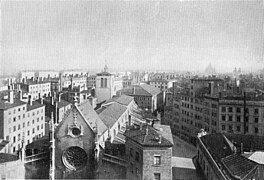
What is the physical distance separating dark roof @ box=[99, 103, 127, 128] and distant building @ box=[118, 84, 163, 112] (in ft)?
14.8

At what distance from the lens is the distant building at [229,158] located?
8443mm

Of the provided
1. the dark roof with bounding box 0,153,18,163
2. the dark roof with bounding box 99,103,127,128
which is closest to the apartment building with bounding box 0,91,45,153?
the dark roof with bounding box 0,153,18,163

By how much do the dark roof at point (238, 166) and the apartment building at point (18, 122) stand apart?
9.77 metres

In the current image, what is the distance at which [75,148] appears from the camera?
11.4m

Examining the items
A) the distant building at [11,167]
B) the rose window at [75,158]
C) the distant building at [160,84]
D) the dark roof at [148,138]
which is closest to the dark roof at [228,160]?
the dark roof at [148,138]

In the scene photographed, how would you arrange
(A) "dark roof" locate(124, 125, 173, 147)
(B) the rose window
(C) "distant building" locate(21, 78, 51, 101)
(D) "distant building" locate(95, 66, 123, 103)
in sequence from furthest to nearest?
(C) "distant building" locate(21, 78, 51, 101) → (D) "distant building" locate(95, 66, 123, 103) → (B) the rose window → (A) "dark roof" locate(124, 125, 173, 147)

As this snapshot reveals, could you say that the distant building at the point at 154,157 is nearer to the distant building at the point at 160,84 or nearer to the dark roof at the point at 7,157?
the dark roof at the point at 7,157

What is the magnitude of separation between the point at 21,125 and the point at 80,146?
4972mm

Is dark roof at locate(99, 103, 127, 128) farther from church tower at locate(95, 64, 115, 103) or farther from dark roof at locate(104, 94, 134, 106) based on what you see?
church tower at locate(95, 64, 115, 103)

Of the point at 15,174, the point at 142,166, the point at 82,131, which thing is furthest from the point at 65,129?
the point at 142,166

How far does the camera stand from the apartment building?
1252cm

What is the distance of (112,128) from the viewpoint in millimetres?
14875

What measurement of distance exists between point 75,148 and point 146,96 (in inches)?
528

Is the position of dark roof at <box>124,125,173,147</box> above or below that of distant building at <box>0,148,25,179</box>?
above
